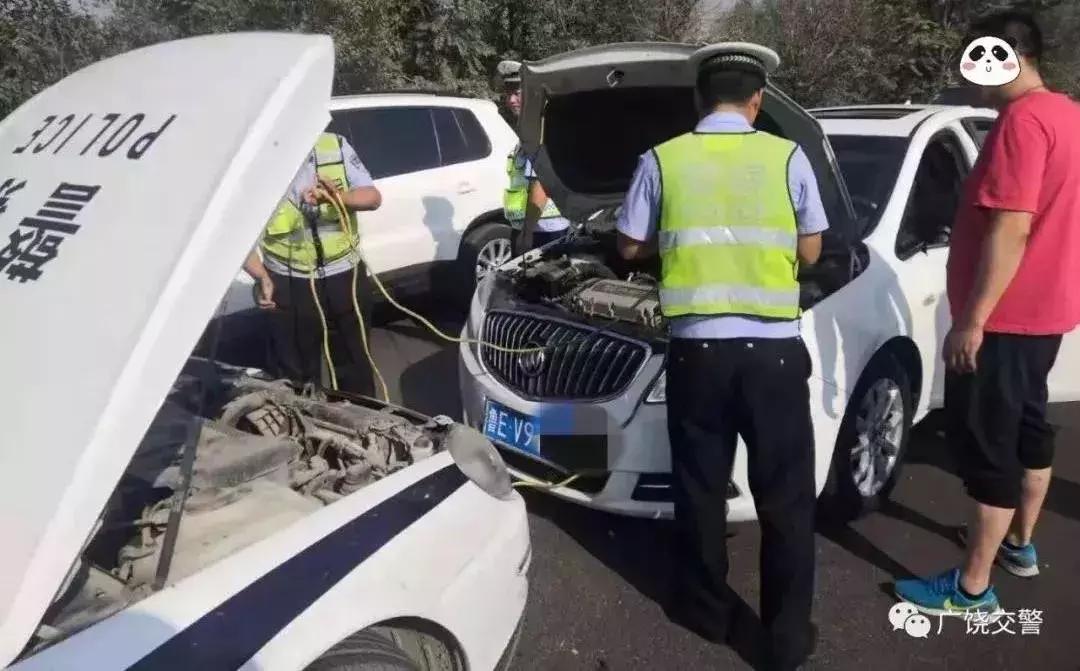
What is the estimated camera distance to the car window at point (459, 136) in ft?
21.9

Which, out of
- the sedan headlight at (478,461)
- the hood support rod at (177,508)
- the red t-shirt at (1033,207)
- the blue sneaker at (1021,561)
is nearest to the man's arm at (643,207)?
the sedan headlight at (478,461)

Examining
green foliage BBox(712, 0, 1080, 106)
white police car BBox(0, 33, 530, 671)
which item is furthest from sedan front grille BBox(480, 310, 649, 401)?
green foliage BBox(712, 0, 1080, 106)

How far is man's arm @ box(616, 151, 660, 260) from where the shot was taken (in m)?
2.59

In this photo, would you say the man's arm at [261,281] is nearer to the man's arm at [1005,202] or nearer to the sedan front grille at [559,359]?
the sedan front grille at [559,359]

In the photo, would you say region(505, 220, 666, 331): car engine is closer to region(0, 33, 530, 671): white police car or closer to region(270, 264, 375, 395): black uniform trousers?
region(270, 264, 375, 395): black uniform trousers

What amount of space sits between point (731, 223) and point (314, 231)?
2147 millimetres

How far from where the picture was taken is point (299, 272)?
393 centimetres

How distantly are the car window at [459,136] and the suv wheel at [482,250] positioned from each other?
58 centimetres

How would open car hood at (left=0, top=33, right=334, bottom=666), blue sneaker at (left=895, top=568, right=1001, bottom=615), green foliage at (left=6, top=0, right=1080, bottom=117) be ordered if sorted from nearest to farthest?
1. open car hood at (left=0, top=33, right=334, bottom=666)
2. blue sneaker at (left=895, top=568, right=1001, bottom=615)
3. green foliage at (left=6, top=0, right=1080, bottom=117)

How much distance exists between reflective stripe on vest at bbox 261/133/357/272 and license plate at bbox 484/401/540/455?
1056mm

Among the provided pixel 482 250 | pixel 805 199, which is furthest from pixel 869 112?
pixel 482 250

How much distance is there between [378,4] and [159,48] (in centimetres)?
972

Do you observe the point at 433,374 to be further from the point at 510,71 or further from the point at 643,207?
the point at 643,207

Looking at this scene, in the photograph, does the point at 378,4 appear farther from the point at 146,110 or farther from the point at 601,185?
the point at 146,110
